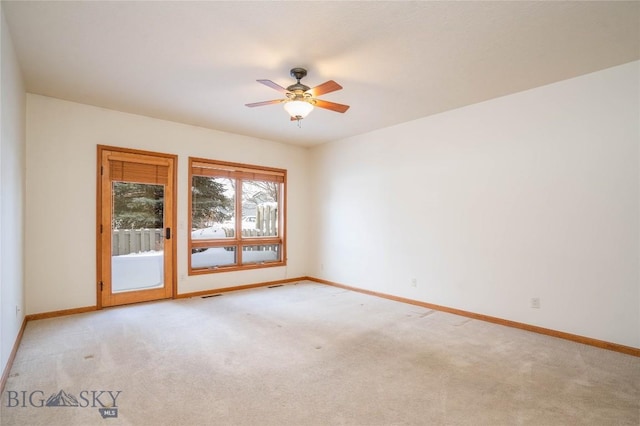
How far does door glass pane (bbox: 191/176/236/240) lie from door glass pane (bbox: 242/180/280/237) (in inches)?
9.7

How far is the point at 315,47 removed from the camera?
114 inches

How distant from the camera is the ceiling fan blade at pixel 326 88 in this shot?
114 inches

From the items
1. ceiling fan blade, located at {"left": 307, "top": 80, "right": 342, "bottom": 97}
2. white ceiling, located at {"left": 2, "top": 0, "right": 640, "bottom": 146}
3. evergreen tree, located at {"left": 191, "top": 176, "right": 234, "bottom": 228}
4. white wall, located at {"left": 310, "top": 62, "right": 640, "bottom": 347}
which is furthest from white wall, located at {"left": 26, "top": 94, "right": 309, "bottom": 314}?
white wall, located at {"left": 310, "top": 62, "right": 640, "bottom": 347}

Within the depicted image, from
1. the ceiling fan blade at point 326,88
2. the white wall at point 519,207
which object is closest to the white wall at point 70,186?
the ceiling fan blade at point 326,88

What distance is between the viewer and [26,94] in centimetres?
403

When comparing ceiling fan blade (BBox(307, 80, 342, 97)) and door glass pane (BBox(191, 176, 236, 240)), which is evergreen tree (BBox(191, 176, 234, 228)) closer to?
door glass pane (BBox(191, 176, 236, 240))

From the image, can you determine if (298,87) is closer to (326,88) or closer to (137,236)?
(326,88)

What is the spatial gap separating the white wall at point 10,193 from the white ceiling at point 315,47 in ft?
0.97

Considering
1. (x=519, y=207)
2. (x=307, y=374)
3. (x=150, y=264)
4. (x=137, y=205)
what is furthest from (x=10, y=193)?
(x=519, y=207)

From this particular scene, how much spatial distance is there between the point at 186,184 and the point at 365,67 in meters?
3.43

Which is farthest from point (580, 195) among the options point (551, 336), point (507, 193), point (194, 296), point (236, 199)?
point (194, 296)

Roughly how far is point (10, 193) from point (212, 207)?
2965mm

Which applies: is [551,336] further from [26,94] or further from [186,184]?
[26,94]

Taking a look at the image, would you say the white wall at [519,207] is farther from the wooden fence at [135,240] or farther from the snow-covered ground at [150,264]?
the wooden fence at [135,240]
